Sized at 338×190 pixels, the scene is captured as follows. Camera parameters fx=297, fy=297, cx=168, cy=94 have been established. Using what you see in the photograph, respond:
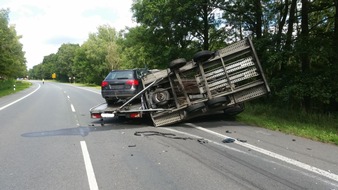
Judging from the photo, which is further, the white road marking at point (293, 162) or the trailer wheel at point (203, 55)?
the trailer wheel at point (203, 55)

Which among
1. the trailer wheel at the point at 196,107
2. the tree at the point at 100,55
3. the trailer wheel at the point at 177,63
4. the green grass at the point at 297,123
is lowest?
the green grass at the point at 297,123

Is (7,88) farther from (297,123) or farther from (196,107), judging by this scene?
(297,123)

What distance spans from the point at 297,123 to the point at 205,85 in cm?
375

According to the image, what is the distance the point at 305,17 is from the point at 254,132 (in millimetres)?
8517

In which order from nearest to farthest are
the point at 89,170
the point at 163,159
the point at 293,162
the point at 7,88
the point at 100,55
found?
the point at 89,170
the point at 293,162
the point at 163,159
the point at 7,88
the point at 100,55

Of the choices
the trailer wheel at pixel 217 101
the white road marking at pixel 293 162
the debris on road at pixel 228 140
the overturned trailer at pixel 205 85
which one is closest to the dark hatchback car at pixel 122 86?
the overturned trailer at pixel 205 85

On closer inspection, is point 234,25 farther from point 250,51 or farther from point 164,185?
point 164,185

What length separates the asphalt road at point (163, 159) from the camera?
4695 millimetres

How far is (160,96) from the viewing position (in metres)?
10.1

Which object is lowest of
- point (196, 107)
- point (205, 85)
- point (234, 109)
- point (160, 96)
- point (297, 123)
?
point (297, 123)

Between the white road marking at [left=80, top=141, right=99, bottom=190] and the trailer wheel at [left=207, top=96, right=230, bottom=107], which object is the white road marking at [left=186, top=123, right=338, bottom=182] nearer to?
the trailer wheel at [left=207, top=96, right=230, bottom=107]

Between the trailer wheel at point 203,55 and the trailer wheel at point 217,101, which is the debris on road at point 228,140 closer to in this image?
the trailer wheel at point 217,101

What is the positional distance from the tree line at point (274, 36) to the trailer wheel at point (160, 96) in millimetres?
5305

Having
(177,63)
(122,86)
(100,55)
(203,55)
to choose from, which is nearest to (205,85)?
(203,55)
